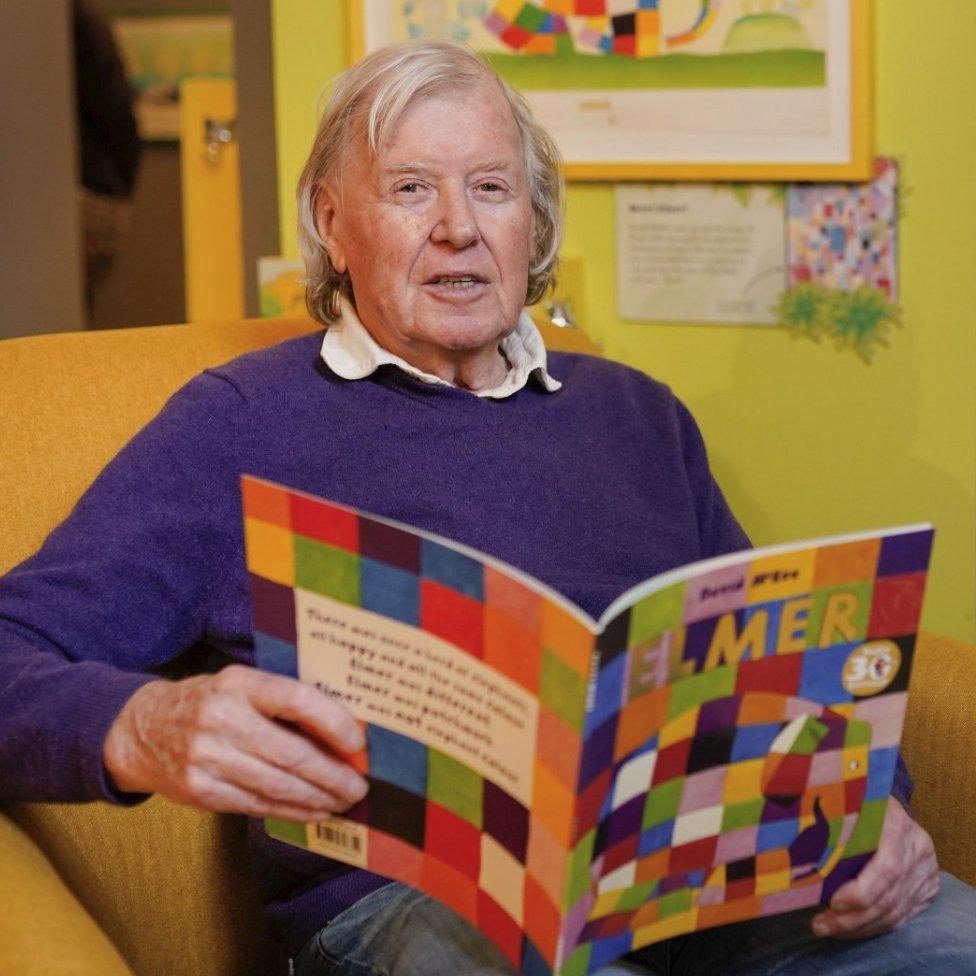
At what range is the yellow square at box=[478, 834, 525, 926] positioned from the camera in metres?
0.94

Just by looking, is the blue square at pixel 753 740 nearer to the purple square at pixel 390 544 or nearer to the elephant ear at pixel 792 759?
the elephant ear at pixel 792 759

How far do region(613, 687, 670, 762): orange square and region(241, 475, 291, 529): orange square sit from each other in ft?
0.78

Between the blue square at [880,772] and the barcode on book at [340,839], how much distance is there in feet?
1.14

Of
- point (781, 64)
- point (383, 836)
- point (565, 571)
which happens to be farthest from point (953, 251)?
point (383, 836)

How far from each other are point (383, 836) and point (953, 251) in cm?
115

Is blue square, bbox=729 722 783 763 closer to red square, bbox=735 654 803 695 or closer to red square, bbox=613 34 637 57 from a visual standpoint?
red square, bbox=735 654 803 695

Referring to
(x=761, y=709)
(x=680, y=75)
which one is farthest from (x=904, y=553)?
(x=680, y=75)

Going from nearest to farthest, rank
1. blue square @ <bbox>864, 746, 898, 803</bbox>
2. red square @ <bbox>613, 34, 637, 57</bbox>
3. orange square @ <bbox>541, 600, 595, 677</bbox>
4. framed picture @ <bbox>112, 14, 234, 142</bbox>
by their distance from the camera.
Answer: orange square @ <bbox>541, 600, 595, 677</bbox>
blue square @ <bbox>864, 746, 898, 803</bbox>
red square @ <bbox>613, 34, 637, 57</bbox>
framed picture @ <bbox>112, 14, 234, 142</bbox>

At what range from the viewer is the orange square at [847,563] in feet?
3.12

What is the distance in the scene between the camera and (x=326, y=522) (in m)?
0.92

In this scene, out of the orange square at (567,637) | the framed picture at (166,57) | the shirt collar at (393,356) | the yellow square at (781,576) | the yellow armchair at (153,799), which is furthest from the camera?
the framed picture at (166,57)

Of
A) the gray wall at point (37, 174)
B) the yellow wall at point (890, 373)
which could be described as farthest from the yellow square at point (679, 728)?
the gray wall at point (37, 174)

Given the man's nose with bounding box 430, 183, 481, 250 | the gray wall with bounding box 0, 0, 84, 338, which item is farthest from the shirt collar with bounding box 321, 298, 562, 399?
the gray wall with bounding box 0, 0, 84, 338

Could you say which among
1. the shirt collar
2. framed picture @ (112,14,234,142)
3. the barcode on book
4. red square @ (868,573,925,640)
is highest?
framed picture @ (112,14,234,142)
